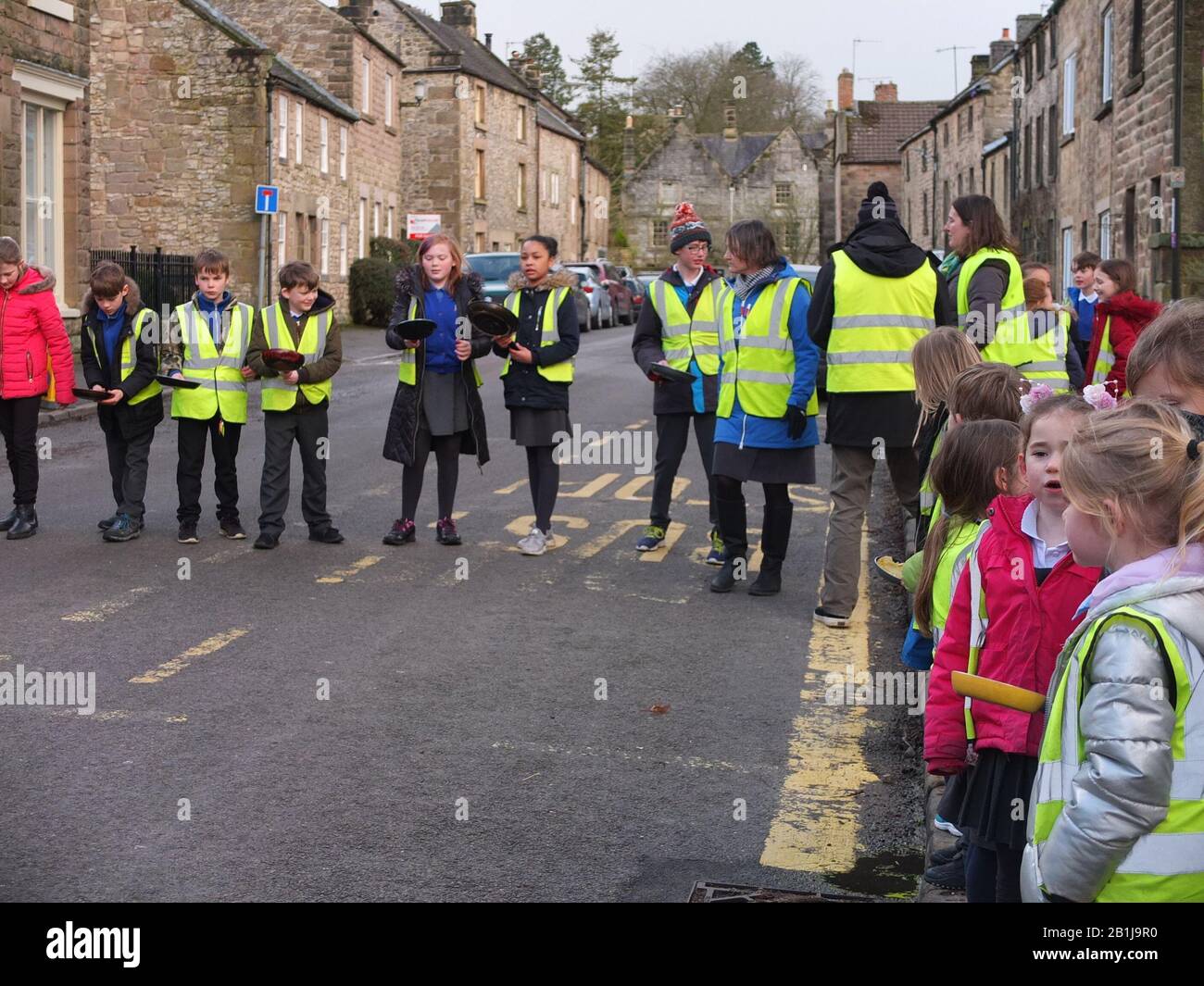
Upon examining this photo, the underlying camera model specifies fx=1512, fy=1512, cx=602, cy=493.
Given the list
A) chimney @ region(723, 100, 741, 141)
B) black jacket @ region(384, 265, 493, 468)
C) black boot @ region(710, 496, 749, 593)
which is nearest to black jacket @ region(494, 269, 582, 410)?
black jacket @ region(384, 265, 493, 468)

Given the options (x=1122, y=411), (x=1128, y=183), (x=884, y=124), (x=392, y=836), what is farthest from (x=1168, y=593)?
(x=884, y=124)

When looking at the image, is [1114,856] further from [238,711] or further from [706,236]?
[706,236]

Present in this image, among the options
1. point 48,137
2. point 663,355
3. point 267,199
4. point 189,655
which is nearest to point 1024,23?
point 267,199

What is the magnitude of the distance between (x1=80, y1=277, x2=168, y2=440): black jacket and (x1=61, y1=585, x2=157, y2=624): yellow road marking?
191cm

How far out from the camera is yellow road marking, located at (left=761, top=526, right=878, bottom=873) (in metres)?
4.79

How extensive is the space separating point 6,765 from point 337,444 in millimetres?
9666

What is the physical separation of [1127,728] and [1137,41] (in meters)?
18.3

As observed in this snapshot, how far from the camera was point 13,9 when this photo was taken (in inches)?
794

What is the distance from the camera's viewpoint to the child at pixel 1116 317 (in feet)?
34.5

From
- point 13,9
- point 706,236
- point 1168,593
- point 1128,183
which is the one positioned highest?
point 13,9

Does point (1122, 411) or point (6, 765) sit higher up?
point (1122, 411)

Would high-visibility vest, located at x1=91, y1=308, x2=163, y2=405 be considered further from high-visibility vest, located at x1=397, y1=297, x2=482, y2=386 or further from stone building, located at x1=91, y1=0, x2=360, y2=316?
stone building, located at x1=91, y1=0, x2=360, y2=316

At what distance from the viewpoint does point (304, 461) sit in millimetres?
10062

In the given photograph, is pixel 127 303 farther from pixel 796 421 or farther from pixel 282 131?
pixel 282 131
